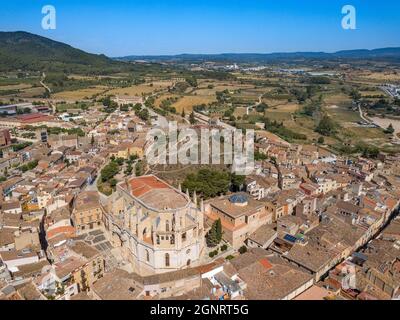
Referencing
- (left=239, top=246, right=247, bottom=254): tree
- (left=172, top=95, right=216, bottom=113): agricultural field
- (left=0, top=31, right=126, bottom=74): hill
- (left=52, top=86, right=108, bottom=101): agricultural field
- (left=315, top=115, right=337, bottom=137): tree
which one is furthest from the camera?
(left=0, top=31, right=126, bottom=74): hill

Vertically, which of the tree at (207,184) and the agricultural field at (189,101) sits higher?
the agricultural field at (189,101)

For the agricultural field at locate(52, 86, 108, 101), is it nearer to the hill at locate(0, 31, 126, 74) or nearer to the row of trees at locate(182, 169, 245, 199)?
the hill at locate(0, 31, 126, 74)

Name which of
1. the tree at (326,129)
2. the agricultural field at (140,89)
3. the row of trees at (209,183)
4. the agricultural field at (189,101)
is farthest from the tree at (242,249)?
the agricultural field at (140,89)

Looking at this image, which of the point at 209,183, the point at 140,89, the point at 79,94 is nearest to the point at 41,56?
the point at 79,94

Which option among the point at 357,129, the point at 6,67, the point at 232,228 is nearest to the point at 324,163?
the point at 232,228

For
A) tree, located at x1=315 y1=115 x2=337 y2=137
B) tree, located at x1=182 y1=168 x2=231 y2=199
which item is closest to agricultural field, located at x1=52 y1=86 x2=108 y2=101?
tree, located at x1=315 y1=115 x2=337 y2=137

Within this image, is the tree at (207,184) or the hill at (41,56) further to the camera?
the hill at (41,56)

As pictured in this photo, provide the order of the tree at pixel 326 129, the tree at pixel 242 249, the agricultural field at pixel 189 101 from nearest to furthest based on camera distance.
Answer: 1. the tree at pixel 242 249
2. the tree at pixel 326 129
3. the agricultural field at pixel 189 101

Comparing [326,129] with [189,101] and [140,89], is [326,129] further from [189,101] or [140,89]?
[140,89]

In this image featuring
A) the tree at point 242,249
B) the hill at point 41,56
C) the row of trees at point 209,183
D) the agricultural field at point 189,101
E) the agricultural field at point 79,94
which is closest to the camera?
the tree at point 242,249

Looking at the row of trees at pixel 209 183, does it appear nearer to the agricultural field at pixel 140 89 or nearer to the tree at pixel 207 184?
the tree at pixel 207 184

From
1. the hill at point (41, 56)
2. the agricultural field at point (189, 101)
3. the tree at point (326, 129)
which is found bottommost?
the tree at point (326, 129)
